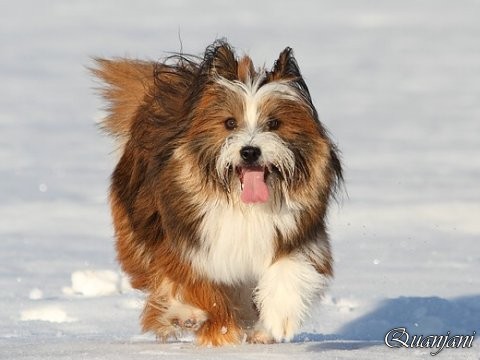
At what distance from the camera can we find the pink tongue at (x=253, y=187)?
230 inches

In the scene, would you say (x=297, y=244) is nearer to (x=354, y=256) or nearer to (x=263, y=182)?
(x=263, y=182)

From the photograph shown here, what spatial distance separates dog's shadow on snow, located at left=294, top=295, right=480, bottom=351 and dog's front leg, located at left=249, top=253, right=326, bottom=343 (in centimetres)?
123

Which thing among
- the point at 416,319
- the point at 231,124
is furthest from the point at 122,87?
the point at 416,319

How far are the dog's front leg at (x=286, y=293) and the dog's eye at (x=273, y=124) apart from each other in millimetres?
593

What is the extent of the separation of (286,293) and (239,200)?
1.54 feet

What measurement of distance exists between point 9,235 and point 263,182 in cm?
572

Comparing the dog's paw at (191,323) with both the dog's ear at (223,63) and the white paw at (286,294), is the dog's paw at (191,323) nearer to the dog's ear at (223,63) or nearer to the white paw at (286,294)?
the white paw at (286,294)

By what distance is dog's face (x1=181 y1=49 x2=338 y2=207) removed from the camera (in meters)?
5.84

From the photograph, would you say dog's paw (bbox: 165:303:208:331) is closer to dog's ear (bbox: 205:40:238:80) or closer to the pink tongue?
the pink tongue

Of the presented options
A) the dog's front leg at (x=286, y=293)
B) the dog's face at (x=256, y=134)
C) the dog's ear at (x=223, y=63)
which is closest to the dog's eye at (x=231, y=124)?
the dog's face at (x=256, y=134)

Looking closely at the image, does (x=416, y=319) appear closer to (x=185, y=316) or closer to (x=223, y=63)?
(x=185, y=316)

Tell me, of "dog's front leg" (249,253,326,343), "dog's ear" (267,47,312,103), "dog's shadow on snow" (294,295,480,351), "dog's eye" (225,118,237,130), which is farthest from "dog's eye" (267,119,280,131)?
"dog's shadow on snow" (294,295,480,351)

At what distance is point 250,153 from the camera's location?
227 inches

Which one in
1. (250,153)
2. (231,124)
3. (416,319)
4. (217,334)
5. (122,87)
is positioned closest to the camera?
(250,153)
